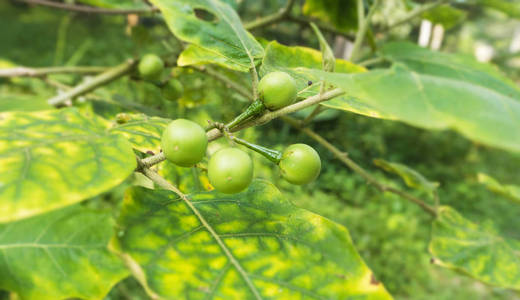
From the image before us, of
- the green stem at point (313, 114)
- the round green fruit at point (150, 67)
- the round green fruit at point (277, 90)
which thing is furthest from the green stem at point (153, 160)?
the round green fruit at point (150, 67)

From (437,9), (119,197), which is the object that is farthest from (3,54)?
(437,9)

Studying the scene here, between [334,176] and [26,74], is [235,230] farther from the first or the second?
[334,176]

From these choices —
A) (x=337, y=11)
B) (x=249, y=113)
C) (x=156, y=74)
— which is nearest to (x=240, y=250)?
(x=249, y=113)

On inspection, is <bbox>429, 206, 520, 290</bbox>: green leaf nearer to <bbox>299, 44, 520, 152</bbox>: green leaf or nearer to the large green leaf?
the large green leaf

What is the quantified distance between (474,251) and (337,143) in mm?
3420

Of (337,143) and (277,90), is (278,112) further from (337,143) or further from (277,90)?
(337,143)

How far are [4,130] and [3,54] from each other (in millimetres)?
6765

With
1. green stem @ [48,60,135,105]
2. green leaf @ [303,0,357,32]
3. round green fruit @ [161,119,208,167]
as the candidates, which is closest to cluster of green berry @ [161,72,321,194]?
round green fruit @ [161,119,208,167]

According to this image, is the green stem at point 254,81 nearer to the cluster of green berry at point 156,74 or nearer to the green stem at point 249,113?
the green stem at point 249,113

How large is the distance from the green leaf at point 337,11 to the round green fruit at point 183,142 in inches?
65.6

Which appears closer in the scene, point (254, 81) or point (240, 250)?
point (240, 250)

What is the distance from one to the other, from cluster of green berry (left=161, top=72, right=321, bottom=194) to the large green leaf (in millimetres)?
139

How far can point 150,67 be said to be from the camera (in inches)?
63.8

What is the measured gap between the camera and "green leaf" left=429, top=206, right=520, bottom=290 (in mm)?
1441
